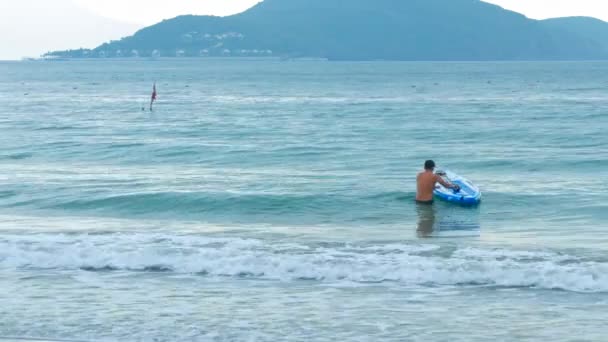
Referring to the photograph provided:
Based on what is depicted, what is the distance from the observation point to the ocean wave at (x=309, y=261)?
14.5 metres

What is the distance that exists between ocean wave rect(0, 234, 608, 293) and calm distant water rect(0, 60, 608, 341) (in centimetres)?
4

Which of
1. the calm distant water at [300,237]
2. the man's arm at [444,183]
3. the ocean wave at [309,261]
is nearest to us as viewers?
the calm distant water at [300,237]

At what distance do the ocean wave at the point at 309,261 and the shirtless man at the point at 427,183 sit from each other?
421 cm

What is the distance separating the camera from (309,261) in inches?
610

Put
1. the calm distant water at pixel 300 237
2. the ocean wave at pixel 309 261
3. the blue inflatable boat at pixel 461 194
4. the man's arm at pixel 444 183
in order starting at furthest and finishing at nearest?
the blue inflatable boat at pixel 461 194, the man's arm at pixel 444 183, the ocean wave at pixel 309 261, the calm distant water at pixel 300 237

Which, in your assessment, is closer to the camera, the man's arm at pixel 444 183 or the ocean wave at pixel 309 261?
the ocean wave at pixel 309 261

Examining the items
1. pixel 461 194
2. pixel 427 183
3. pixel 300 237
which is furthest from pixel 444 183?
pixel 300 237

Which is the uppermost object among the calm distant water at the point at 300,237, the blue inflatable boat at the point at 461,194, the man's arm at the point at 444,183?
the man's arm at the point at 444,183

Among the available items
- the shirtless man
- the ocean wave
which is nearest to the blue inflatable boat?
the shirtless man

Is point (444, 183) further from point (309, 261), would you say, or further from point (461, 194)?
point (309, 261)

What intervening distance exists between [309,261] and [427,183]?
21.5ft

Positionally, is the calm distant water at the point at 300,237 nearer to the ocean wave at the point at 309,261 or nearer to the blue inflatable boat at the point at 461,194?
the ocean wave at the point at 309,261

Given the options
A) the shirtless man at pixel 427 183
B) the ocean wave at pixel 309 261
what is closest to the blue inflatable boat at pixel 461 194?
the shirtless man at pixel 427 183

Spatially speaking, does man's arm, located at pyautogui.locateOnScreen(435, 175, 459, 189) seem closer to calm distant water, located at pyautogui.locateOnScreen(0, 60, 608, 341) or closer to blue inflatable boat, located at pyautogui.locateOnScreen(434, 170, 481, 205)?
blue inflatable boat, located at pyautogui.locateOnScreen(434, 170, 481, 205)
